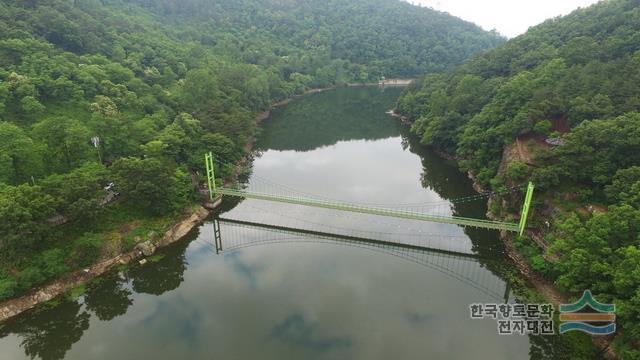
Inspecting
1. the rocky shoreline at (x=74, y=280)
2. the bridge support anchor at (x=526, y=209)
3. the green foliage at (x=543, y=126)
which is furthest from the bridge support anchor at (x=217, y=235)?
the green foliage at (x=543, y=126)

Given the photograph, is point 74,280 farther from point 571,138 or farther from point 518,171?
point 571,138

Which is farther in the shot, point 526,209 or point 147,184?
point 147,184

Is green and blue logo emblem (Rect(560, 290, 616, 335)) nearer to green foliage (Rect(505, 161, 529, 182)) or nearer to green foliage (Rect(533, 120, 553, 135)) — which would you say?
green foliage (Rect(505, 161, 529, 182))

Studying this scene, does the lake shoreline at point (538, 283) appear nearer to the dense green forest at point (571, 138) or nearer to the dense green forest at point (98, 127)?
the dense green forest at point (571, 138)

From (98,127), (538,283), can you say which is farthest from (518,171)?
(98,127)

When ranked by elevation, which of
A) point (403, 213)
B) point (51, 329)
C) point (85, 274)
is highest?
point (403, 213)

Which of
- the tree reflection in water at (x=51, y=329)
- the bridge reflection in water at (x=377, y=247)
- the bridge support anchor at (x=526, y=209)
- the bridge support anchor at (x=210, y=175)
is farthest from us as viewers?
the bridge support anchor at (x=210, y=175)
